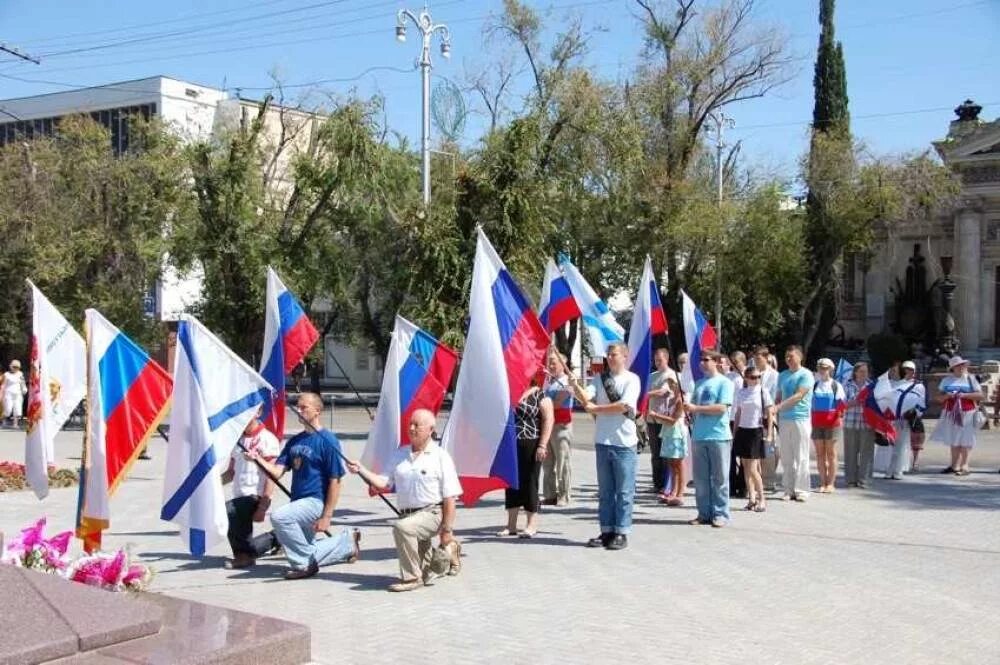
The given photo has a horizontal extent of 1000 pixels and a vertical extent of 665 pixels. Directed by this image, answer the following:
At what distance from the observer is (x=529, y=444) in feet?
35.2

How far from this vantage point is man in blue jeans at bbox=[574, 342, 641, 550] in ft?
33.0

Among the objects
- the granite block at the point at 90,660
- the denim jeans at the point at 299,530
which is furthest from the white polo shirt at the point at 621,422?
the granite block at the point at 90,660

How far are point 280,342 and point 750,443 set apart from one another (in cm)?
525

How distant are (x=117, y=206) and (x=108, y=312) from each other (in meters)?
2.86

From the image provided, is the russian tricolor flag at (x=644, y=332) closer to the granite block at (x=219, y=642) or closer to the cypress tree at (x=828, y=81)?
the granite block at (x=219, y=642)

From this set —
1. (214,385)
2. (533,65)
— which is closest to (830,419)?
(214,385)

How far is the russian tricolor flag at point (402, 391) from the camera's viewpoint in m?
10.7

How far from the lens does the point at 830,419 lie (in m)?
14.2

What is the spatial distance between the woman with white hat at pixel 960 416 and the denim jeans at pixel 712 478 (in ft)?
24.0

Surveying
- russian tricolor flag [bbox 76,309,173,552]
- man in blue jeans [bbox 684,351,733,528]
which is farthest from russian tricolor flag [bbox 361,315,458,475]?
man in blue jeans [bbox 684,351,733,528]

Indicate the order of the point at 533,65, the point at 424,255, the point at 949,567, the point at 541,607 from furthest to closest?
the point at 533,65
the point at 424,255
the point at 949,567
the point at 541,607

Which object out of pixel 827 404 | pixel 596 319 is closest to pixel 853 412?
pixel 827 404

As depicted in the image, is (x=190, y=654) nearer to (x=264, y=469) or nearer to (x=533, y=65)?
(x=264, y=469)

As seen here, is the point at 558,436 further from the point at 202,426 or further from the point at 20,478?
the point at 20,478
